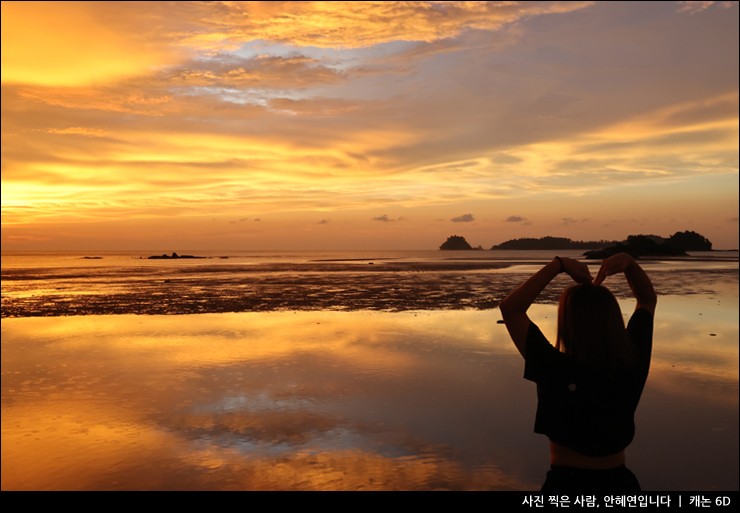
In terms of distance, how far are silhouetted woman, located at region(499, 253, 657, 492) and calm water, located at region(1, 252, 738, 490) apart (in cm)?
427

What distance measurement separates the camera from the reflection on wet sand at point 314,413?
7.50 meters

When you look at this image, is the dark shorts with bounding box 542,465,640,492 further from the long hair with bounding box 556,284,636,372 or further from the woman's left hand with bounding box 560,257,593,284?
the woman's left hand with bounding box 560,257,593,284

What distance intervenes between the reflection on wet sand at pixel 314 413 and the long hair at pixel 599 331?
4.58m

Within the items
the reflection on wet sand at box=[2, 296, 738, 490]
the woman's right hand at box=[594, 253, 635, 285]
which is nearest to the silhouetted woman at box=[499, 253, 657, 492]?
the woman's right hand at box=[594, 253, 635, 285]

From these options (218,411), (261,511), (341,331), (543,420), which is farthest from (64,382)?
(543,420)

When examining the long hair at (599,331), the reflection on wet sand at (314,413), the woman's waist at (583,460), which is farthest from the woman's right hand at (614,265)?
the reflection on wet sand at (314,413)

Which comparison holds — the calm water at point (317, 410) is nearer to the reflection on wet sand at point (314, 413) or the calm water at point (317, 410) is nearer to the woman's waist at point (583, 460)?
the reflection on wet sand at point (314, 413)

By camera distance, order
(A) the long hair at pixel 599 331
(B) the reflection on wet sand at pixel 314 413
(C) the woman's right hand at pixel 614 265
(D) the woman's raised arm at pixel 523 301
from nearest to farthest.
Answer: (A) the long hair at pixel 599 331, (D) the woman's raised arm at pixel 523 301, (C) the woman's right hand at pixel 614 265, (B) the reflection on wet sand at pixel 314 413

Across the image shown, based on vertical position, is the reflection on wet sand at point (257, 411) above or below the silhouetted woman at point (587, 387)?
below

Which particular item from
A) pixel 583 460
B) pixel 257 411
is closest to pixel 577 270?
pixel 583 460

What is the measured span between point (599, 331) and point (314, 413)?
26.0 feet

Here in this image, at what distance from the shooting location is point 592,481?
118 inches

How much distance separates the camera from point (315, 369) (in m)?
14.0

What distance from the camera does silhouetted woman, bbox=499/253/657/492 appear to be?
2961mm
